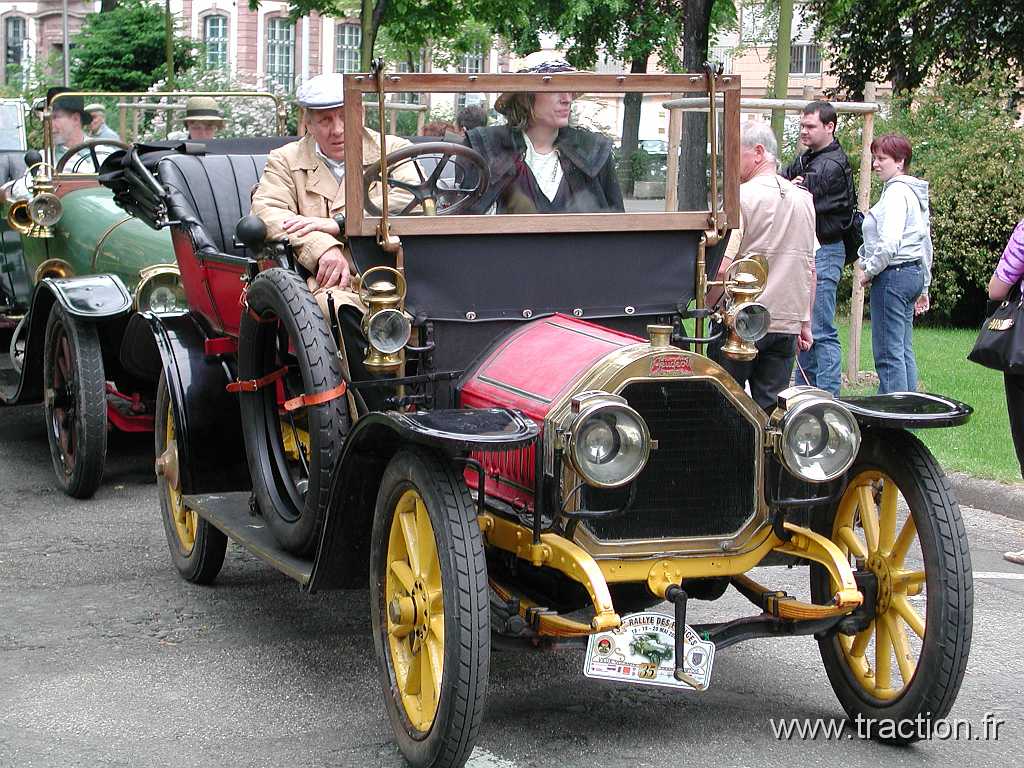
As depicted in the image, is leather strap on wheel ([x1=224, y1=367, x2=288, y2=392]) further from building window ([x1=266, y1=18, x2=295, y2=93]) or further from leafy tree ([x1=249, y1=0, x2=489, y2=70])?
building window ([x1=266, y1=18, x2=295, y2=93])

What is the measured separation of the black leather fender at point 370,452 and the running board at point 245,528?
0.12 m

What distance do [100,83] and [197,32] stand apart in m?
18.5

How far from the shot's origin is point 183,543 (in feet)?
18.5

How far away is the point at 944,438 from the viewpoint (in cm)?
834

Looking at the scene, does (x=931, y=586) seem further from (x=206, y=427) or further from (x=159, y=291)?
(x=159, y=291)

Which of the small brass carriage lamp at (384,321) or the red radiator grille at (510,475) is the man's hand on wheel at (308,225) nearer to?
the small brass carriage lamp at (384,321)

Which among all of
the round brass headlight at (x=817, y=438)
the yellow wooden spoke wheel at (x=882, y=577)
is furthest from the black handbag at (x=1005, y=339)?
the round brass headlight at (x=817, y=438)

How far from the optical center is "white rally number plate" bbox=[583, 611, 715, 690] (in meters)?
3.55

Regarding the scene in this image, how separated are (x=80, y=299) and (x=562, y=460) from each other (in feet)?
14.2

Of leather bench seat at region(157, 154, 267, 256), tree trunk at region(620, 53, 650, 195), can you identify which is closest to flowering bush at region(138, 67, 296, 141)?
leather bench seat at region(157, 154, 267, 256)

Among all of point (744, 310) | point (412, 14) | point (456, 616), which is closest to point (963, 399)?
point (744, 310)

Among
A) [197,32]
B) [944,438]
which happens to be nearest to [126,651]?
[944,438]

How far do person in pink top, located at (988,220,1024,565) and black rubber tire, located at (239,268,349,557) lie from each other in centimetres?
297

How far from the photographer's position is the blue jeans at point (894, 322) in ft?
26.6
